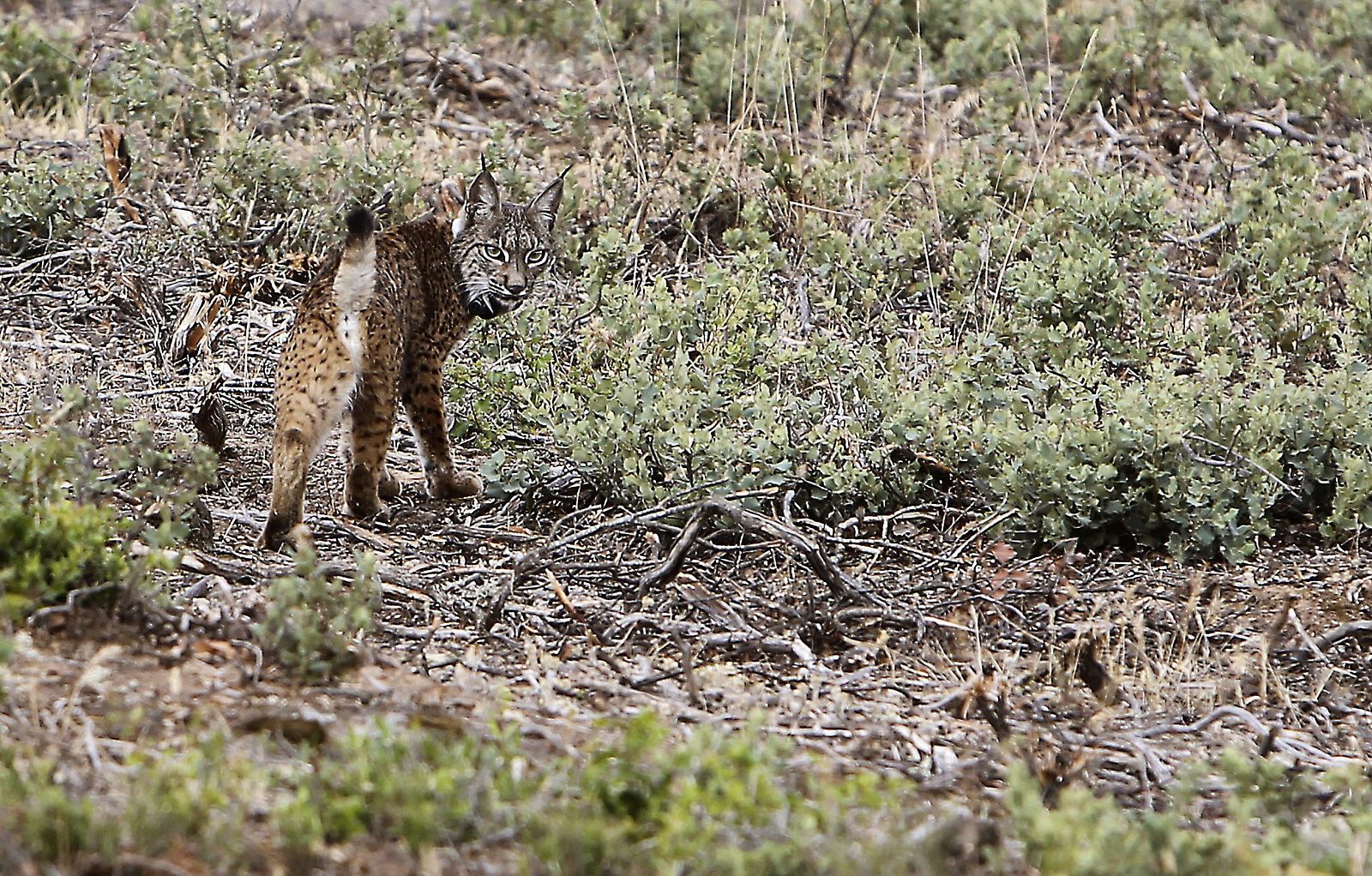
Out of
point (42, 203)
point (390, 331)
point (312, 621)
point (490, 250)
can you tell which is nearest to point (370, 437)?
point (390, 331)

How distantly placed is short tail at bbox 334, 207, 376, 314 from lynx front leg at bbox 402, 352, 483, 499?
58 cm

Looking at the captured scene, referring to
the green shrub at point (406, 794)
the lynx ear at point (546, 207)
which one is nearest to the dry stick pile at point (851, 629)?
the green shrub at point (406, 794)

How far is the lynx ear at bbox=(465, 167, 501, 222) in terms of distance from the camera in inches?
238

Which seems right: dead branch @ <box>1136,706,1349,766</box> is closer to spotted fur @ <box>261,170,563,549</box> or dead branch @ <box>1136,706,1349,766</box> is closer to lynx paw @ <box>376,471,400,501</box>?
spotted fur @ <box>261,170,563,549</box>

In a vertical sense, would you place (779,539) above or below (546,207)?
below

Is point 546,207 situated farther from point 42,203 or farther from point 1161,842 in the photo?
point 1161,842

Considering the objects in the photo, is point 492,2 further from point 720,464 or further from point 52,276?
point 720,464

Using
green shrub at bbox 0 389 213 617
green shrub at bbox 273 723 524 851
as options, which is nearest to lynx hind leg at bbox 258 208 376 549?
green shrub at bbox 0 389 213 617

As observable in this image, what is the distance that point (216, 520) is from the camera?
5.37 metres

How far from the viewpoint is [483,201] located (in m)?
6.07

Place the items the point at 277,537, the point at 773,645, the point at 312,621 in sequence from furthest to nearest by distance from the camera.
A: 1. the point at 277,537
2. the point at 773,645
3. the point at 312,621

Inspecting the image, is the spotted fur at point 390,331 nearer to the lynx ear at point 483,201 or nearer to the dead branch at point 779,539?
the lynx ear at point 483,201

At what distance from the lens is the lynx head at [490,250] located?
6082 millimetres

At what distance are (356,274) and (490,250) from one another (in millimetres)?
889
